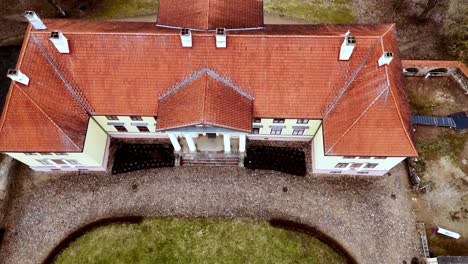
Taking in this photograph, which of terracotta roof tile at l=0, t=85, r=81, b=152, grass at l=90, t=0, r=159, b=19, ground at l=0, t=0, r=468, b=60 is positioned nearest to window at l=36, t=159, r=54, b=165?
terracotta roof tile at l=0, t=85, r=81, b=152

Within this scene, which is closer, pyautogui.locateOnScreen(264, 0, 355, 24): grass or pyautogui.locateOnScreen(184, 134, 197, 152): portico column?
pyautogui.locateOnScreen(184, 134, 197, 152): portico column

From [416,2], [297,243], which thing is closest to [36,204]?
[297,243]

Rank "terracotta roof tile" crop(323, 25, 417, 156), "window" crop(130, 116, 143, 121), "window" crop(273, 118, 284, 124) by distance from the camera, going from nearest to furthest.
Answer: "terracotta roof tile" crop(323, 25, 417, 156) → "window" crop(273, 118, 284, 124) → "window" crop(130, 116, 143, 121)

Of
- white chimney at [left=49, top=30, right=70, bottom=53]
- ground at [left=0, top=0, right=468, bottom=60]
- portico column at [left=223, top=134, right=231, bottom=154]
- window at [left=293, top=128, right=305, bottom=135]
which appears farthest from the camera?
ground at [left=0, top=0, right=468, bottom=60]

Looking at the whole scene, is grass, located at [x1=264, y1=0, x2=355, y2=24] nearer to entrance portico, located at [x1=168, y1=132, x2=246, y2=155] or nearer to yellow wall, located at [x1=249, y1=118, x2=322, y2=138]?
yellow wall, located at [x1=249, y1=118, x2=322, y2=138]

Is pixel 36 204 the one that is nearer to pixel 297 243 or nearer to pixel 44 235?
pixel 44 235

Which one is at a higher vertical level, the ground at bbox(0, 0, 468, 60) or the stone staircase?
the ground at bbox(0, 0, 468, 60)

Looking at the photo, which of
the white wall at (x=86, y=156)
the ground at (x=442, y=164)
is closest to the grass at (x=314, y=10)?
the ground at (x=442, y=164)
